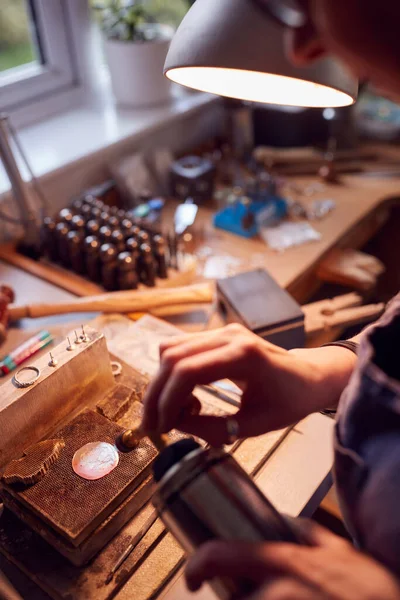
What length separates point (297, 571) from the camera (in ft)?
1.79

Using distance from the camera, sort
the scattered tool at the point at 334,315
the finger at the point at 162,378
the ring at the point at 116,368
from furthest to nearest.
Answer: the scattered tool at the point at 334,315, the ring at the point at 116,368, the finger at the point at 162,378

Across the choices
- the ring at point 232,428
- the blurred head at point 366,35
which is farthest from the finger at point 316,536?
the blurred head at point 366,35

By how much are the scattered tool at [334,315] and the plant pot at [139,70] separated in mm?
1072

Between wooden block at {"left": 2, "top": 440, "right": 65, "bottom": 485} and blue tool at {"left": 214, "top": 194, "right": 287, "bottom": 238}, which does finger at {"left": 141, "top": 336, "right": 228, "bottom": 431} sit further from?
blue tool at {"left": 214, "top": 194, "right": 287, "bottom": 238}

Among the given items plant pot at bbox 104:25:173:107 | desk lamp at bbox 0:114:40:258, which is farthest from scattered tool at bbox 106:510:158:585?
plant pot at bbox 104:25:173:107

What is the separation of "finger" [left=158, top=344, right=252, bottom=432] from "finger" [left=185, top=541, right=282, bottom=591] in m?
0.18

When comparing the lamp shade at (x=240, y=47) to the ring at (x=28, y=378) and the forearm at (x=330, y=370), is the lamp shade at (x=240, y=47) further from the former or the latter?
the ring at (x=28, y=378)

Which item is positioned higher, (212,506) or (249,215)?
(212,506)

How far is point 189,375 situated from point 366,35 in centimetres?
44

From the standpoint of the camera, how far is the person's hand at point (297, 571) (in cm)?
52

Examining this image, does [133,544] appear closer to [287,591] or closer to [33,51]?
[287,591]

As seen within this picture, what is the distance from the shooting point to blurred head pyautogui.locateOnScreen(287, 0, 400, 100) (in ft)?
1.58

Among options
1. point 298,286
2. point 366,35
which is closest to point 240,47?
point 366,35

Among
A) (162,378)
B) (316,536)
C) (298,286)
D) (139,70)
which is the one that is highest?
(139,70)
